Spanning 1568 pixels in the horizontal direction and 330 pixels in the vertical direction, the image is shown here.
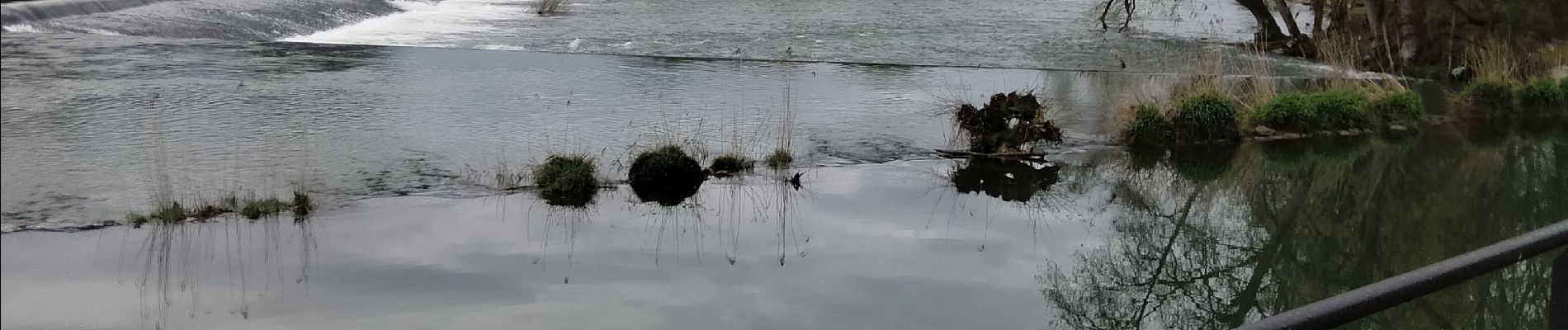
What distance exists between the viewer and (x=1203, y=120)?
15031 mm

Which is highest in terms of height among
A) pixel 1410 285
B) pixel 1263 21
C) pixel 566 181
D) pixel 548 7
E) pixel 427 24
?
pixel 1410 285

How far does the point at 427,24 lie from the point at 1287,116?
18.3 metres

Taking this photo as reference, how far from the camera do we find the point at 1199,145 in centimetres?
1499

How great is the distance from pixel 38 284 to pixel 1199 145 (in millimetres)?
10753

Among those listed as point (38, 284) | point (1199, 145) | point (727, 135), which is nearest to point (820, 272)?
point (38, 284)

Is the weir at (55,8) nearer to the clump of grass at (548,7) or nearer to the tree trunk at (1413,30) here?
the clump of grass at (548,7)

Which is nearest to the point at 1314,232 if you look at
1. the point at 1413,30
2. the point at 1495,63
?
the point at 1495,63

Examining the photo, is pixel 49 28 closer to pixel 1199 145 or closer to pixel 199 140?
pixel 199 140

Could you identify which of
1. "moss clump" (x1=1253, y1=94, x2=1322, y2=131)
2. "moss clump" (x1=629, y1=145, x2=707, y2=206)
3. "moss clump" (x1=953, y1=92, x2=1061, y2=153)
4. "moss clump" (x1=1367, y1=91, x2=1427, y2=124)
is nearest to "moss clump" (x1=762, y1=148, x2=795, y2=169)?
"moss clump" (x1=629, y1=145, x2=707, y2=206)

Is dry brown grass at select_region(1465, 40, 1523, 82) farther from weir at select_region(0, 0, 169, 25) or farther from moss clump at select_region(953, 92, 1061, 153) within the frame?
weir at select_region(0, 0, 169, 25)

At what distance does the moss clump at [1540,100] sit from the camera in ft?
58.5

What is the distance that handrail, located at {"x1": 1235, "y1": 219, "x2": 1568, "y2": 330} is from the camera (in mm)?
2500

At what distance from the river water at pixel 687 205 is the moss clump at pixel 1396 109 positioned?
371 millimetres

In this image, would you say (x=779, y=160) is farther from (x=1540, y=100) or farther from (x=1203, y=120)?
(x=1540, y=100)
